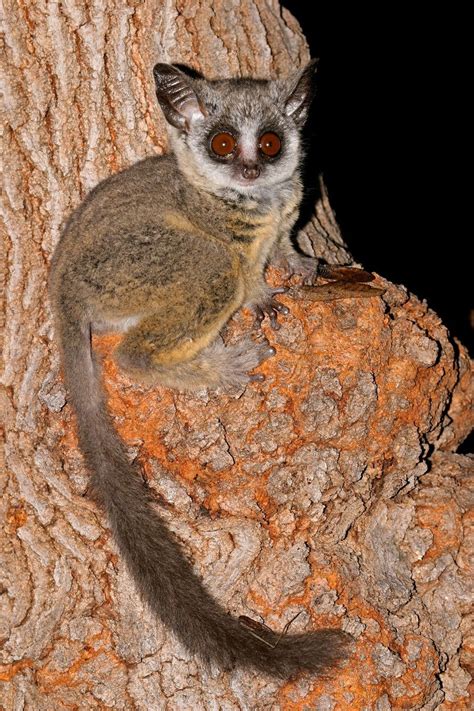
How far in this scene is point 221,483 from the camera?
357 cm

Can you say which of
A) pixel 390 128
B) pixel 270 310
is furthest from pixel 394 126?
pixel 270 310

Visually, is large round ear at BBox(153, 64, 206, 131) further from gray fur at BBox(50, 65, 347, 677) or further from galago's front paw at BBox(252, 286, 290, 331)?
galago's front paw at BBox(252, 286, 290, 331)

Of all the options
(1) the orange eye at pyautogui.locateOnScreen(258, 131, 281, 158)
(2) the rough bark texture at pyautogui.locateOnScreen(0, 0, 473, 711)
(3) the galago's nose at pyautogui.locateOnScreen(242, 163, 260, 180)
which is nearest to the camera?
(2) the rough bark texture at pyautogui.locateOnScreen(0, 0, 473, 711)

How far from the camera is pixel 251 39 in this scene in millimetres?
4203

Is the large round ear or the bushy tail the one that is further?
the large round ear

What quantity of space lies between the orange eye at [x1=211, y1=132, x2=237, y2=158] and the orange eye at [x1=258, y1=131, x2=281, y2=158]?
0.47ft

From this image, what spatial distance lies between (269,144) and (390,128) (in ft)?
13.0

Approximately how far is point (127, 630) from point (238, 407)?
96cm

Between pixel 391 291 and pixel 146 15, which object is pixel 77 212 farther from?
pixel 391 291

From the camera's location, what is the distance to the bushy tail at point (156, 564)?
3254mm

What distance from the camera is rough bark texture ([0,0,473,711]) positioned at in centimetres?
341

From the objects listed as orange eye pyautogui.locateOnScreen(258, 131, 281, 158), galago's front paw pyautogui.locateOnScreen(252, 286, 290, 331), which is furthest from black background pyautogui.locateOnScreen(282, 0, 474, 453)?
galago's front paw pyautogui.locateOnScreen(252, 286, 290, 331)

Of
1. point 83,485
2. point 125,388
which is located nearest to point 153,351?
point 125,388

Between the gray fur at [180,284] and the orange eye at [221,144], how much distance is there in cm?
5
